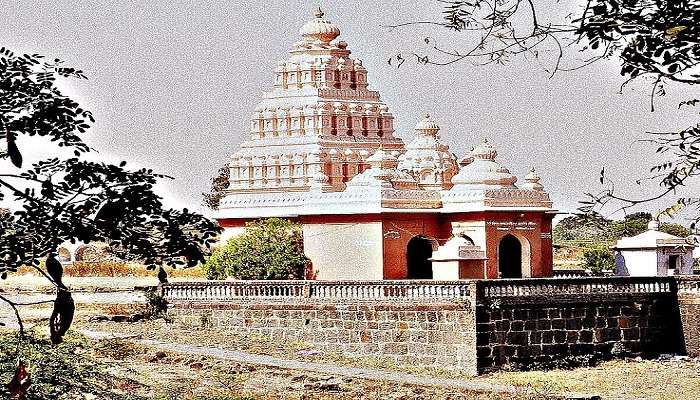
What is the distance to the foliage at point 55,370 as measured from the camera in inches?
599

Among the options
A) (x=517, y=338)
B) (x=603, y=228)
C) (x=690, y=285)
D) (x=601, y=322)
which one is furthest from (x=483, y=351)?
(x=603, y=228)

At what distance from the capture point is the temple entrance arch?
29.4 m

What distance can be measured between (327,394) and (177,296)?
6478mm

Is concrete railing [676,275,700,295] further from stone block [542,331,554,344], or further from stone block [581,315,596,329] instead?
stone block [542,331,554,344]

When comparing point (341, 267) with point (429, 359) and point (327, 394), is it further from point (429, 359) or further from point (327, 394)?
point (327, 394)

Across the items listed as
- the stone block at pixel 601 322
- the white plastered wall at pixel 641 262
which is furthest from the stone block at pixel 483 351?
the white plastered wall at pixel 641 262

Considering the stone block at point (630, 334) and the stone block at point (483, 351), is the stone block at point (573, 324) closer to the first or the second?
the stone block at point (630, 334)

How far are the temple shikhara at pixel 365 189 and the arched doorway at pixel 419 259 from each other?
30mm

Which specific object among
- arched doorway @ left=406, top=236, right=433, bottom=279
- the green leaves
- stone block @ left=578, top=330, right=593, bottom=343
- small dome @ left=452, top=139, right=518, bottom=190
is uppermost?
small dome @ left=452, top=139, right=518, bottom=190

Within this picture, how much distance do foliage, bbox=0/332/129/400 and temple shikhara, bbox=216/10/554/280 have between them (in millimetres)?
8693

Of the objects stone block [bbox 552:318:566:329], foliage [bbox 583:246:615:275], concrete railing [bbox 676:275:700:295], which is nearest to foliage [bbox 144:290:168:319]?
stone block [bbox 552:318:566:329]

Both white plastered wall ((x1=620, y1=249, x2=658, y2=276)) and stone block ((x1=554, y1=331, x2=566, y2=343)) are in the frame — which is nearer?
stone block ((x1=554, y1=331, x2=566, y2=343))

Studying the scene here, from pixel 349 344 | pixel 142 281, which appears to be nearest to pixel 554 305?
pixel 349 344

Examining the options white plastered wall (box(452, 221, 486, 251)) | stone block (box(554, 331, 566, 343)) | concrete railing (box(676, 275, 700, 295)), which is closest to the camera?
stone block (box(554, 331, 566, 343))
